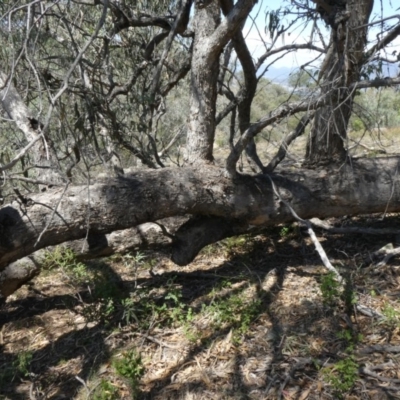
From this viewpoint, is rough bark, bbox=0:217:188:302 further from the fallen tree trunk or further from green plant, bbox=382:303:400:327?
green plant, bbox=382:303:400:327

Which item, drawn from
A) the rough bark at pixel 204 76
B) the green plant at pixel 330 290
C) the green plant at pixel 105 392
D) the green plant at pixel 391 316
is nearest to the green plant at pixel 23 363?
the green plant at pixel 105 392

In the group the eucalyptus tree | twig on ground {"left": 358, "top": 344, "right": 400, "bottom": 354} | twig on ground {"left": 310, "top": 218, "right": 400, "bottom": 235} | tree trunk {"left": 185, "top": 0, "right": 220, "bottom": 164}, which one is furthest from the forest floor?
tree trunk {"left": 185, "top": 0, "right": 220, "bottom": 164}

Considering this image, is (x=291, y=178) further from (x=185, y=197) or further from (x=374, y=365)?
(x=374, y=365)

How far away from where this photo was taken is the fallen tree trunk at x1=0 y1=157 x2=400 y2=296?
9.91ft

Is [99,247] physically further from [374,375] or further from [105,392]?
[374,375]

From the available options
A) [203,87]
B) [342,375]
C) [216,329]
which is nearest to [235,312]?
[216,329]

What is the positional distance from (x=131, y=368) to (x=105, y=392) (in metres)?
0.20

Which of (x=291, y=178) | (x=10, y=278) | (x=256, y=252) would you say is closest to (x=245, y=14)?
(x=291, y=178)

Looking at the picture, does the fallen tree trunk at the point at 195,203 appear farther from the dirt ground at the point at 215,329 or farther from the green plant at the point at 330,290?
the green plant at the point at 330,290

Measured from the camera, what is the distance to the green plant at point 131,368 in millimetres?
2680

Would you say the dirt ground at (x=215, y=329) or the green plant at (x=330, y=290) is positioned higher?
the green plant at (x=330, y=290)

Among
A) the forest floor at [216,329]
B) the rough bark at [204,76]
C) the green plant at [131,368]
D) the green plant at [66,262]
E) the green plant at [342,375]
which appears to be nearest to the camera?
the green plant at [342,375]

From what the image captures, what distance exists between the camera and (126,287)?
3664mm

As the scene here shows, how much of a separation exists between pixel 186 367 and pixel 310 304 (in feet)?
3.01
